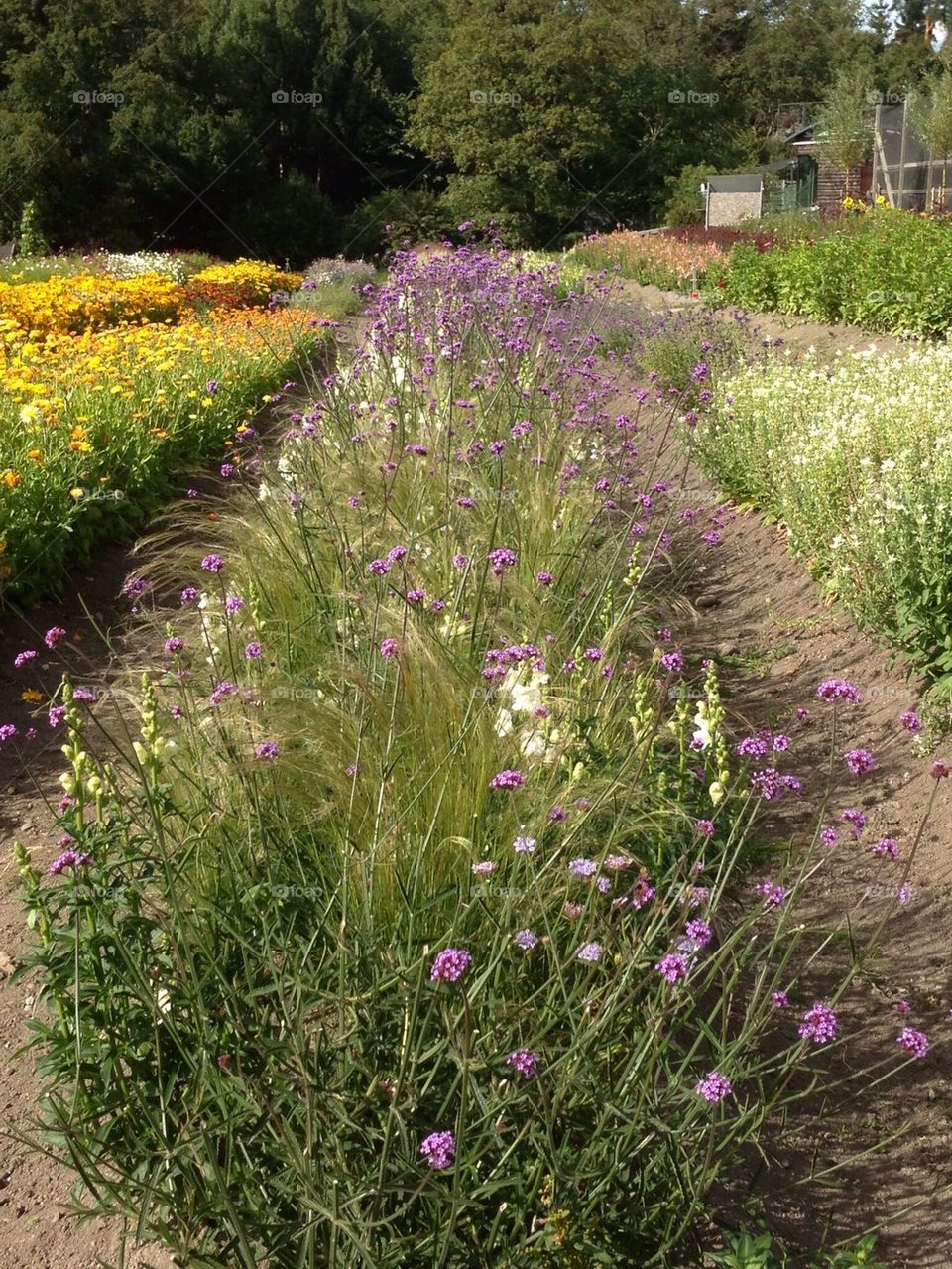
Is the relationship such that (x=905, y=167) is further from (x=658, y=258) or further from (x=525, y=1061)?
(x=525, y=1061)

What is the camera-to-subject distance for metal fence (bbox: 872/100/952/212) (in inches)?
998

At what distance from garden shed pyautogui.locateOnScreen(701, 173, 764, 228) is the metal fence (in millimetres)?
3826

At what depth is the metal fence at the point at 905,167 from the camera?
25344 mm

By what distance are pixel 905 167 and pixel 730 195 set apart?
5811 mm

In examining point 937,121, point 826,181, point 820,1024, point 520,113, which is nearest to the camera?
point 820,1024

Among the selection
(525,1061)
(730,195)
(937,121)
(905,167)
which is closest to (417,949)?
(525,1061)

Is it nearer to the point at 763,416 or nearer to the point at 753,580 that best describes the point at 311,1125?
the point at 753,580

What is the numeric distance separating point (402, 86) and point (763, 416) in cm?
3651

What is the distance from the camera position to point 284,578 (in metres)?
4.09

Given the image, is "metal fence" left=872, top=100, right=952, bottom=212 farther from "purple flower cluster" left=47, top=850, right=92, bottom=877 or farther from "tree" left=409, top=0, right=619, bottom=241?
"purple flower cluster" left=47, top=850, right=92, bottom=877

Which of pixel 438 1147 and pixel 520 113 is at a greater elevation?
pixel 520 113

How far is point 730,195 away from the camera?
105 ft

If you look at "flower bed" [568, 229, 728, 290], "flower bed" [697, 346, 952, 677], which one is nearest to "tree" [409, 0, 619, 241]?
"flower bed" [568, 229, 728, 290]

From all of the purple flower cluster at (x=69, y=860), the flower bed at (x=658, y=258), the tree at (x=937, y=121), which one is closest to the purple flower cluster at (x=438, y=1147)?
the purple flower cluster at (x=69, y=860)
